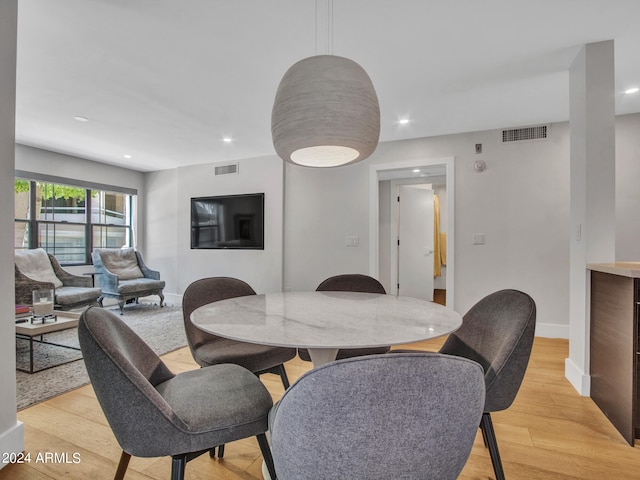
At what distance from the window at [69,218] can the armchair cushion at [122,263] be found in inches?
23.4

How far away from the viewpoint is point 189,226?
5.53 metres

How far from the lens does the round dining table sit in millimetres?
1001

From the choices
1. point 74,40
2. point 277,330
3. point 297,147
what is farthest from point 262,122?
point 277,330

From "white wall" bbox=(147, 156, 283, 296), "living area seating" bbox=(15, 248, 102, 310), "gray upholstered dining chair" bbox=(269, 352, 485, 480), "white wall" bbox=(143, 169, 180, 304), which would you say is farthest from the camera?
"white wall" bbox=(143, 169, 180, 304)

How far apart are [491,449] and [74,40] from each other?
323cm

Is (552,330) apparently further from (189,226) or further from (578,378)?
(189,226)

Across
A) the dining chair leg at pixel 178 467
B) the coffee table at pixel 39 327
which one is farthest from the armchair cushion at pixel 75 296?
the dining chair leg at pixel 178 467

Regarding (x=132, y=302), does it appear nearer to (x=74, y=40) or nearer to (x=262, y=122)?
(x=262, y=122)

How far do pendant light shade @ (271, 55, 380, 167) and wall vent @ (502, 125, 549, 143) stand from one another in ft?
9.76

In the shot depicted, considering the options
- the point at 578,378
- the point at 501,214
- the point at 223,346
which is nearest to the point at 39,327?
the point at 223,346

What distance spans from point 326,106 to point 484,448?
185 cm

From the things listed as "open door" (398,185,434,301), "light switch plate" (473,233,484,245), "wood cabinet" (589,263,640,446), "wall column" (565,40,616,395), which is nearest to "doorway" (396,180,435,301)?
"open door" (398,185,434,301)

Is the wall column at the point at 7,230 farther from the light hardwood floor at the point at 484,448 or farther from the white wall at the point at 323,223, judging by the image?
the white wall at the point at 323,223

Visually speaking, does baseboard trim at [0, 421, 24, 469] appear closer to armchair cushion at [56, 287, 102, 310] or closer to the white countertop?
armchair cushion at [56, 287, 102, 310]
